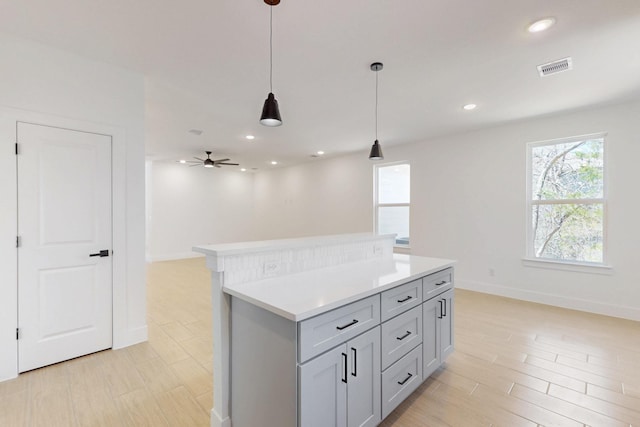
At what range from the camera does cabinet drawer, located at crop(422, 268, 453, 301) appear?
2.14 m

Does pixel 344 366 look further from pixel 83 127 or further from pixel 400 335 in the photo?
pixel 83 127

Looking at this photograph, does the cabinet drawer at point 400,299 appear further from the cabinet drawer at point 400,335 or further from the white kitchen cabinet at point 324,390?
the white kitchen cabinet at point 324,390

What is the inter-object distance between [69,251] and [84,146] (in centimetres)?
95

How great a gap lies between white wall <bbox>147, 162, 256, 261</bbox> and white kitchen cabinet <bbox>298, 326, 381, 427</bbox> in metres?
6.61

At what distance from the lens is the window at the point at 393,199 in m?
5.85

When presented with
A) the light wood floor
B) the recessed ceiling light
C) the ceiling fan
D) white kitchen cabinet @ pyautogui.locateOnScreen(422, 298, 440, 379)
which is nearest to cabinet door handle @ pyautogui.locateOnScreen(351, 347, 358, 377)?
the light wood floor

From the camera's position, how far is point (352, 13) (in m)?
1.99

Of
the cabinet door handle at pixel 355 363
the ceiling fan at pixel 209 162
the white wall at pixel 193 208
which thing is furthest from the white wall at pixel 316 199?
the cabinet door handle at pixel 355 363

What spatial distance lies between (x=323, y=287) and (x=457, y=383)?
1488 mm

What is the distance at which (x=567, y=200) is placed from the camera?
4035 mm

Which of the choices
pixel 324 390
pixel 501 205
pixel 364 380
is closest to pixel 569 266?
pixel 501 205

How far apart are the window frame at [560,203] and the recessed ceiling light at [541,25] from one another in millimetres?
2587

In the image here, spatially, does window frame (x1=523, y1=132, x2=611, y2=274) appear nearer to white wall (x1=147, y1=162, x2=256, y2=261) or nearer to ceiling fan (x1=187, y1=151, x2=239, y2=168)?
ceiling fan (x1=187, y1=151, x2=239, y2=168)

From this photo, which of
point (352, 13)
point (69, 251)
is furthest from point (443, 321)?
point (69, 251)
